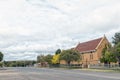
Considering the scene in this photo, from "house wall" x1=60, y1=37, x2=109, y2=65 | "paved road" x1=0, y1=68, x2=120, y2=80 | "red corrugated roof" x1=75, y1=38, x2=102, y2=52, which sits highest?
"red corrugated roof" x1=75, y1=38, x2=102, y2=52

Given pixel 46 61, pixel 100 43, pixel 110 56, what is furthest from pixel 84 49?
pixel 110 56

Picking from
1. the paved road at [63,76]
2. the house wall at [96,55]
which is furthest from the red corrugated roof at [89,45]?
the paved road at [63,76]

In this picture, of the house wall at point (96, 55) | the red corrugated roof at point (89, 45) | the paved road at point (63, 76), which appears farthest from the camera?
the red corrugated roof at point (89, 45)

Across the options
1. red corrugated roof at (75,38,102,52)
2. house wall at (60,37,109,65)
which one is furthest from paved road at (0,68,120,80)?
red corrugated roof at (75,38,102,52)

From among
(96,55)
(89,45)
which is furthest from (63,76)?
(89,45)

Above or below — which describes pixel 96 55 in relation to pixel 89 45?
below

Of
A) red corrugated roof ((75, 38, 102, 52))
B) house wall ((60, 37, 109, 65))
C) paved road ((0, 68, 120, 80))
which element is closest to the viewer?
paved road ((0, 68, 120, 80))

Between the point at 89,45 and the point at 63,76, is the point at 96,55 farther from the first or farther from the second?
the point at 63,76

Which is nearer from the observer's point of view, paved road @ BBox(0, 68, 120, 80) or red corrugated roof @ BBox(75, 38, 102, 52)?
paved road @ BBox(0, 68, 120, 80)

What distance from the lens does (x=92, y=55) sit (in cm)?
12100

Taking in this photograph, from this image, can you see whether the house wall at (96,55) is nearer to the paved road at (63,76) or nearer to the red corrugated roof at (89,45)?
the red corrugated roof at (89,45)

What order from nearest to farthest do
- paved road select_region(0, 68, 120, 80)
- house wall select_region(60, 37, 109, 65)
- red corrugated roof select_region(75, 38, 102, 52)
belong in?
paved road select_region(0, 68, 120, 80) < house wall select_region(60, 37, 109, 65) < red corrugated roof select_region(75, 38, 102, 52)

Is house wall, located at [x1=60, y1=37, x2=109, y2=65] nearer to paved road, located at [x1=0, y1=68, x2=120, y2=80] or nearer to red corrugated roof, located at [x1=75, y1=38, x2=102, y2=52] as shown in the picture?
red corrugated roof, located at [x1=75, y1=38, x2=102, y2=52]

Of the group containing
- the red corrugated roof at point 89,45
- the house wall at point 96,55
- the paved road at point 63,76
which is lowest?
the paved road at point 63,76
